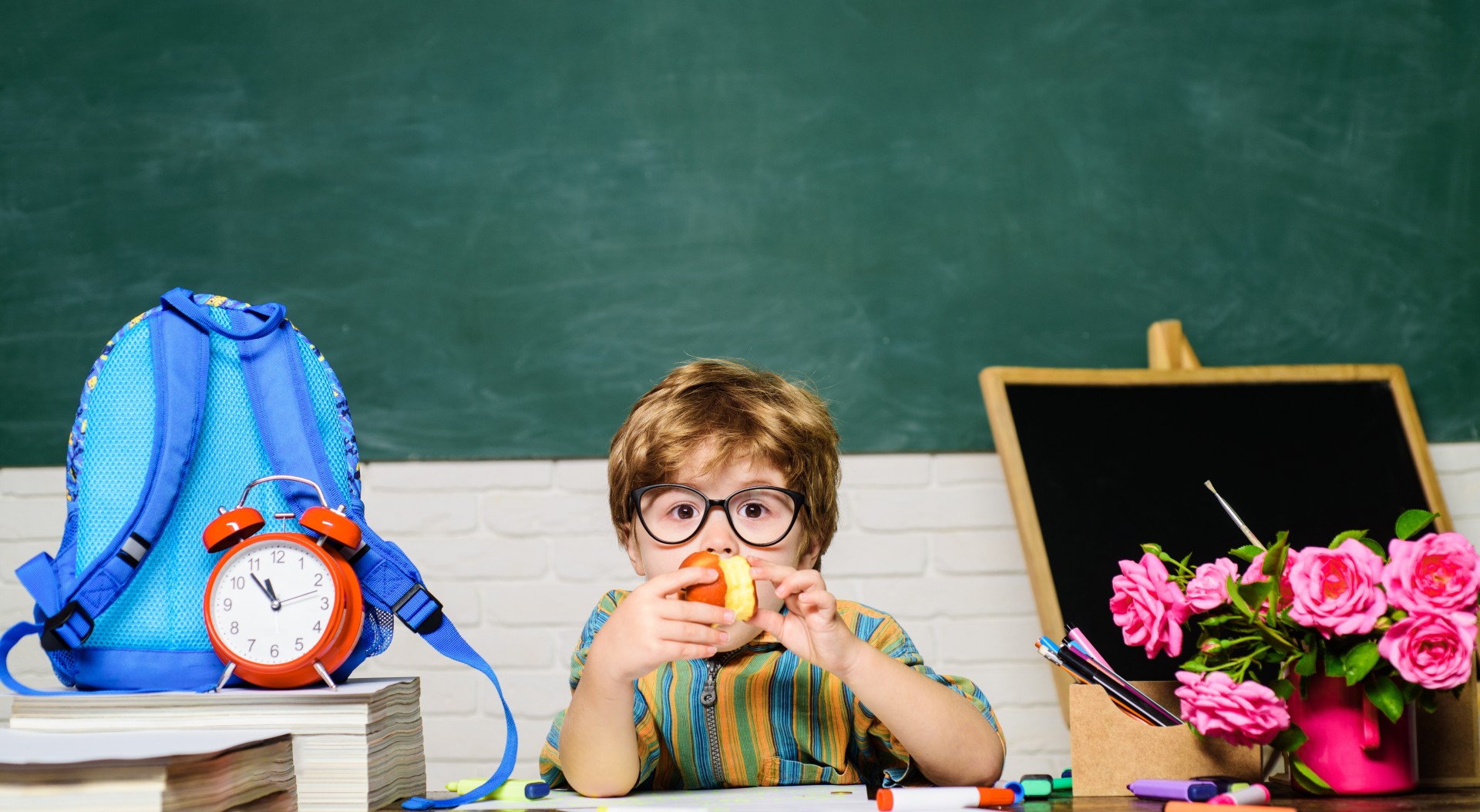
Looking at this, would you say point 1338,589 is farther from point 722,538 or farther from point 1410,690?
point 722,538

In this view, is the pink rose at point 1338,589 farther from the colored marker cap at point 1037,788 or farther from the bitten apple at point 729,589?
the bitten apple at point 729,589

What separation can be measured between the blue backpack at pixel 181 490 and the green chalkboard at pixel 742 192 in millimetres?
1098

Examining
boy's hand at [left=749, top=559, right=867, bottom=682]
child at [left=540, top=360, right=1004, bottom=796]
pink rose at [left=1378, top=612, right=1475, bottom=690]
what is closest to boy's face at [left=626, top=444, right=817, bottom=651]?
child at [left=540, top=360, right=1004, bottom=796]

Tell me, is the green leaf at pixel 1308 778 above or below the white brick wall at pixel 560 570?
below

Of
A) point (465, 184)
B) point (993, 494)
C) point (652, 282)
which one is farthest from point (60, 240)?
point (993, 494)

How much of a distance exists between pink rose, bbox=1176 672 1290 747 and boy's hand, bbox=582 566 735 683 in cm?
33

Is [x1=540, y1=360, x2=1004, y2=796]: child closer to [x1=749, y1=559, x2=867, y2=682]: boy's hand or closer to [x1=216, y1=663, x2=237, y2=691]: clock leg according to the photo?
[x1=749, y1=559, x2=867, y2=682]: boy's hand

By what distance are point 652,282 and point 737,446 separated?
1.03 metres

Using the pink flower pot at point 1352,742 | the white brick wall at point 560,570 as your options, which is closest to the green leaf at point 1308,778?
the pink flower pot at point 1352,742

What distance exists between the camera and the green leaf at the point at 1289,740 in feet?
2.67

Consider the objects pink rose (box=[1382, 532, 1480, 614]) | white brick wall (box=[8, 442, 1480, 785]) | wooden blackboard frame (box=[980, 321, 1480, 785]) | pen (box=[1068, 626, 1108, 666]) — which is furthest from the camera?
white brick wall (box=[8, 442, 1480, 785])

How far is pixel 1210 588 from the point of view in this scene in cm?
83

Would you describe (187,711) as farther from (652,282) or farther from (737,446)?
(652,282)

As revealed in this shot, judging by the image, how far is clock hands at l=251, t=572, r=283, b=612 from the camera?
34.8 inches
